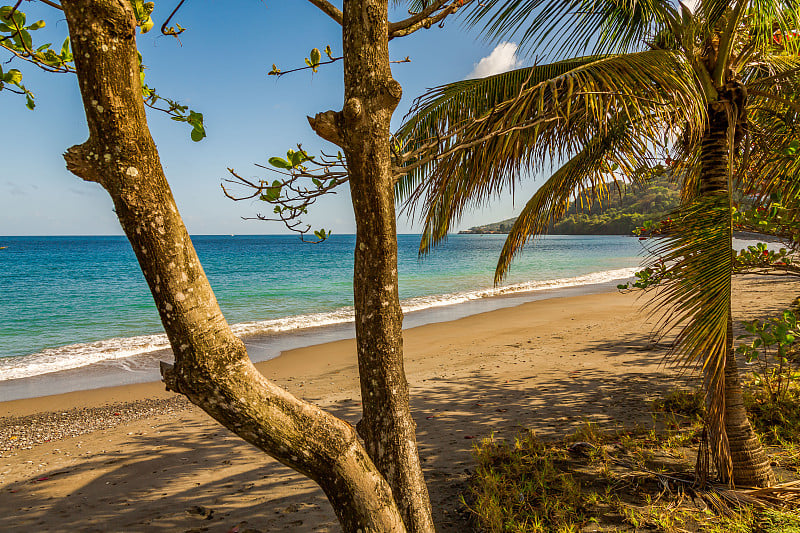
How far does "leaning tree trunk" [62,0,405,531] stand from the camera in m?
1.42

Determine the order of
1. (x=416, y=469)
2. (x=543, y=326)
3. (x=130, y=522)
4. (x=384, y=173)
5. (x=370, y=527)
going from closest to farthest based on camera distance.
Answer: (x=370, y=527) < (x=384, y=173) < (x=416, y=469) < (x=130, y=522) < (x=543, y=326)

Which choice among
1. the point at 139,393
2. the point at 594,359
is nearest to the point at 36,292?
the point at 139,393

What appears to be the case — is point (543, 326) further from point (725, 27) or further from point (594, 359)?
point (725, 27)

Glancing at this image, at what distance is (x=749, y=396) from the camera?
501 centimetres

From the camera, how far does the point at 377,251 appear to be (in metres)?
2.20

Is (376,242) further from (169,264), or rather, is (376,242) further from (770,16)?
(770,16)

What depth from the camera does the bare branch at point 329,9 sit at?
2.48 metres

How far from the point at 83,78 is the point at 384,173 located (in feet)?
3.86

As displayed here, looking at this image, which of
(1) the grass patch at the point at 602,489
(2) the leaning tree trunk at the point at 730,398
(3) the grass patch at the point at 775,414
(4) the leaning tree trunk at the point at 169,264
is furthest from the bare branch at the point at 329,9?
(3) the grass patch at the point at 775,414

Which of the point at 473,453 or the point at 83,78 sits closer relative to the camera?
the point at 83,78

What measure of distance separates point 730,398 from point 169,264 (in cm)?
397

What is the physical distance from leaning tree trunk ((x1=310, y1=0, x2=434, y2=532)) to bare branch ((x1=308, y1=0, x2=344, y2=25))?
40 cm

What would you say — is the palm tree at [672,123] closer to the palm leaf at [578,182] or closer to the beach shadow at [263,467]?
the palm leaf at [578,182]

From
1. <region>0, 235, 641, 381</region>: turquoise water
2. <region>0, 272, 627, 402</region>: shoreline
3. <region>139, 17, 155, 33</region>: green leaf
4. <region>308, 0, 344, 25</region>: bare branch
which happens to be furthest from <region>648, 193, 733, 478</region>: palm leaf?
<region>0, 272, 627, 402</region>: shoreline
